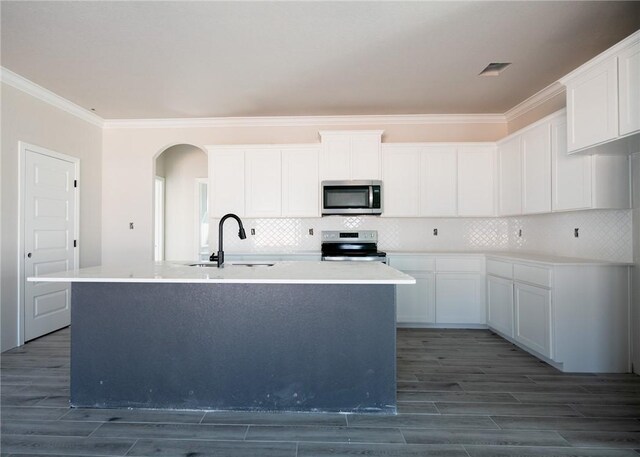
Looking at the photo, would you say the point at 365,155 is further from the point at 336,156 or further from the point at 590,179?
the point at 590,179

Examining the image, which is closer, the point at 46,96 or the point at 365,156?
the point at 46,96

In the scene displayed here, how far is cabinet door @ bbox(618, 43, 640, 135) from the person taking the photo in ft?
7.38

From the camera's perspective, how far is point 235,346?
2273mm

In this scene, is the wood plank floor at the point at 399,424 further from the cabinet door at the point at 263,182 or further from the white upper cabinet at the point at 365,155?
the cabinet door at the point at 263,182

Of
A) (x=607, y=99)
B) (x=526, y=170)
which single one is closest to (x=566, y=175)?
(x=526, y=170)

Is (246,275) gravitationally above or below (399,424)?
above

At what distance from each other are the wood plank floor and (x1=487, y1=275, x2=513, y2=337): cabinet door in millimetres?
812

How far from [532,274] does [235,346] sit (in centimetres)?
270

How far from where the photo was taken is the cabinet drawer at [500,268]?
→ 11.8ft

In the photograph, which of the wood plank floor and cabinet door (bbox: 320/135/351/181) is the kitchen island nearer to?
the wood plank floor

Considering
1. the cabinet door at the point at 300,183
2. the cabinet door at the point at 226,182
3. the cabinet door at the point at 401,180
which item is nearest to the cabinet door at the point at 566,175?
the cabinet door at the point at 401,180

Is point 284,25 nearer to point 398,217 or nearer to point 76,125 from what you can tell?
point 398,217

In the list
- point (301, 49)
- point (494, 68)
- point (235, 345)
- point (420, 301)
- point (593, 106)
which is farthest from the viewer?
point (420, 301)

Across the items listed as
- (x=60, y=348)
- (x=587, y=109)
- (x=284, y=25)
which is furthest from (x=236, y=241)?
(x=587, y=109)
